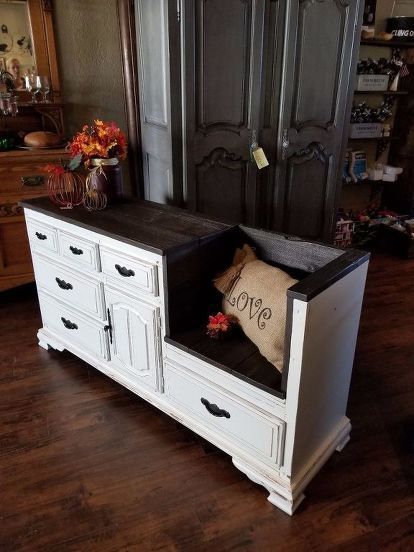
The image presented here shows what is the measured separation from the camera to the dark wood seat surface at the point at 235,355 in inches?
53.1

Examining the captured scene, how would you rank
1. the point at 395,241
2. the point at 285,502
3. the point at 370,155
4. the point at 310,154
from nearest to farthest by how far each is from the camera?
1. the point at 285,502
2. the point at 310,154
3. the point at 395,241
4. the point at 370,155

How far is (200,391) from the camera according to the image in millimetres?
1544

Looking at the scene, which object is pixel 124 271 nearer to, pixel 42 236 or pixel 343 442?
pixel 42 236

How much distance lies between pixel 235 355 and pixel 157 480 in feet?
1.71

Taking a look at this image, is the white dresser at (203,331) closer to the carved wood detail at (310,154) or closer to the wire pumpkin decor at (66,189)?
the wire pumpkin decor at (66,189)

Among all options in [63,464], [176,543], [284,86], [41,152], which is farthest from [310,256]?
[41,152]

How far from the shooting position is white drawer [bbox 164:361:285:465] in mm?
1386

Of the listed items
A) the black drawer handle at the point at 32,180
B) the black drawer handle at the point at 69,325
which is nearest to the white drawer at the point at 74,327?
the black drawer handle at the point at 69,325

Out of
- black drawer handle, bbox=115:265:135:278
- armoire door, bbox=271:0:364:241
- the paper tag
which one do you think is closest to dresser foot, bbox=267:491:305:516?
black drawer handle, bbox=115:265:135:278

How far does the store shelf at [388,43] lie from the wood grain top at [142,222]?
2.36 metres

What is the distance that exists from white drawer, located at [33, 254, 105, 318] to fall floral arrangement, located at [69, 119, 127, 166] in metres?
0.49

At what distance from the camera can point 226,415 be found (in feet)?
4.89

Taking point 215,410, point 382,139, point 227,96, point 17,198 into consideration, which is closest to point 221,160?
→ point 227,96

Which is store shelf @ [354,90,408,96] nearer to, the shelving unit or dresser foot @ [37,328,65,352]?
the shelving unit
